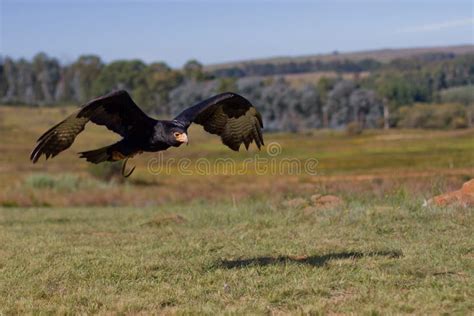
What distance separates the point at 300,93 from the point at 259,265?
10733 centimetres

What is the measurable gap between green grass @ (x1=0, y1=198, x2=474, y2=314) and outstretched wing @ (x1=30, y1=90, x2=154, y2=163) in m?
1.51

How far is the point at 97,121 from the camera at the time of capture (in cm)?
905

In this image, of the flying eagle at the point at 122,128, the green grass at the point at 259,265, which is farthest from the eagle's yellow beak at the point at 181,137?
the green grass at the point at 259,265

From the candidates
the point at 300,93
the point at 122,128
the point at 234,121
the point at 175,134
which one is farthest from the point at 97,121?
the point at 300,93

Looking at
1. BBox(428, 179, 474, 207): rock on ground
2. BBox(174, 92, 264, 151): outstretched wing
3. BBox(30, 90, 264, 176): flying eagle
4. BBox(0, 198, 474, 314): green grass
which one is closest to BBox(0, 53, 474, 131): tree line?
BBox(428, 179, 474, 207): rock on ground

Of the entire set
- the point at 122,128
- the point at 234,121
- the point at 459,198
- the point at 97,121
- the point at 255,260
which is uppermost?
the point at 97,121

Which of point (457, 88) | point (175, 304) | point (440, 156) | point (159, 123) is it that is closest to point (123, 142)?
point (159, 123)

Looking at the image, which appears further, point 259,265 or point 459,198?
point 459,198

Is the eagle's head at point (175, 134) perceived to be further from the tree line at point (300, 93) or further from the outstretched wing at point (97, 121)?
the tree line at point (300, 93)

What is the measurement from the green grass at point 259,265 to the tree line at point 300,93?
275ft

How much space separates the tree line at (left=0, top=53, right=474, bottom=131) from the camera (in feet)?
351

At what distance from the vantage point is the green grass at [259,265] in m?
7.24

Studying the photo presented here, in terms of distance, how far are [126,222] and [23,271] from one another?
23.0 feet

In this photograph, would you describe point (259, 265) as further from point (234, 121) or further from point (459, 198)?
point (459, 198)
